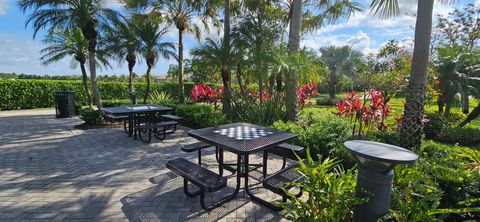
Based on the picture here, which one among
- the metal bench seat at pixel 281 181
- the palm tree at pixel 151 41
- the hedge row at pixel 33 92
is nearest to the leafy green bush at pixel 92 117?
the palm tree at pixel 151 41

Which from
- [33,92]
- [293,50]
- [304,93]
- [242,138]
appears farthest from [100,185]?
[33,92]

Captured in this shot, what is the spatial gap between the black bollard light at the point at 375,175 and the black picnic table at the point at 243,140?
3.73 feet

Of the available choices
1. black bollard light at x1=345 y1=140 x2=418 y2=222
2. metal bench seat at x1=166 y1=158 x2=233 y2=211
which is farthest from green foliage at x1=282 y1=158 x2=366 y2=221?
metal bench seat at x1=166 y1=158 x2=233 y2=211

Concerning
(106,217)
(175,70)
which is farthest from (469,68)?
(175,70)

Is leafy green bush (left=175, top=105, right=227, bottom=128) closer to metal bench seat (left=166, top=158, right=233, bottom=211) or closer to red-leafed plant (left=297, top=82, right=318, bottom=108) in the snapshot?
red-leafed plant (left=297, top=82, right=318, bottom=108)

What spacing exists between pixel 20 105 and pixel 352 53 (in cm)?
2732

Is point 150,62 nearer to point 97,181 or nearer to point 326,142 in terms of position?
point 97,181

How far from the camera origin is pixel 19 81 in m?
12.3

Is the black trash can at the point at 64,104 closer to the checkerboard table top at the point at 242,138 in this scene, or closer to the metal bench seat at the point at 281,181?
the checkerboard table top at the point at 242,138

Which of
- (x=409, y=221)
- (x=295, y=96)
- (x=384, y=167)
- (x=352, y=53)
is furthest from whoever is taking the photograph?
(x=352, y=53)

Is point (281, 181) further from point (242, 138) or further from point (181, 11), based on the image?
point (181, 11)

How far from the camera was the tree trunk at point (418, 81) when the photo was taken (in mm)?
3715

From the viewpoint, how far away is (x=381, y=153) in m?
→ 1.78

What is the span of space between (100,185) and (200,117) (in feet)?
14.2
